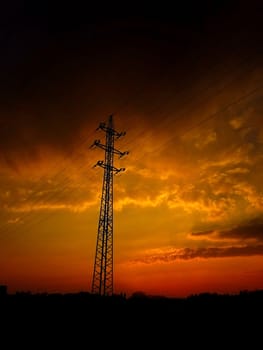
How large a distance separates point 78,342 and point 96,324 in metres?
4.42

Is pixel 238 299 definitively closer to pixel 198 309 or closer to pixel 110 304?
pixel 198 309

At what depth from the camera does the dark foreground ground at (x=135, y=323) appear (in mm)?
20422

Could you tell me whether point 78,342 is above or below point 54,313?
below

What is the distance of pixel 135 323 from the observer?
2486 cm

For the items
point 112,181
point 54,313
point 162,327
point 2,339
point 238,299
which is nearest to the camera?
point 2,339

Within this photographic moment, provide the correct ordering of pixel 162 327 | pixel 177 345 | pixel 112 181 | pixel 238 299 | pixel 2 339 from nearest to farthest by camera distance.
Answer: pixel 177 345, pixel 2 339, pixel 162 327, pixel 238 299, pixel 112 181

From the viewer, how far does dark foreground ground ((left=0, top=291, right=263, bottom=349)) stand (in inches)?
804

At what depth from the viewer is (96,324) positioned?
24.8 metres

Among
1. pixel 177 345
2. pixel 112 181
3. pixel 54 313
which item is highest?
pixel 112 181

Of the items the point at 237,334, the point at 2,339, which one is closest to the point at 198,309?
the point at 237,334

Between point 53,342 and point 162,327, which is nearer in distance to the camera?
point 53,342

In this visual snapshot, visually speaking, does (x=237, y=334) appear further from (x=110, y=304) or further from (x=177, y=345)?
(x=110, y=304)

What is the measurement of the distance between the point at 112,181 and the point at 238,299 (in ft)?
63.7

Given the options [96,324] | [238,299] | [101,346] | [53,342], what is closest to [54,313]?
[96,324]
